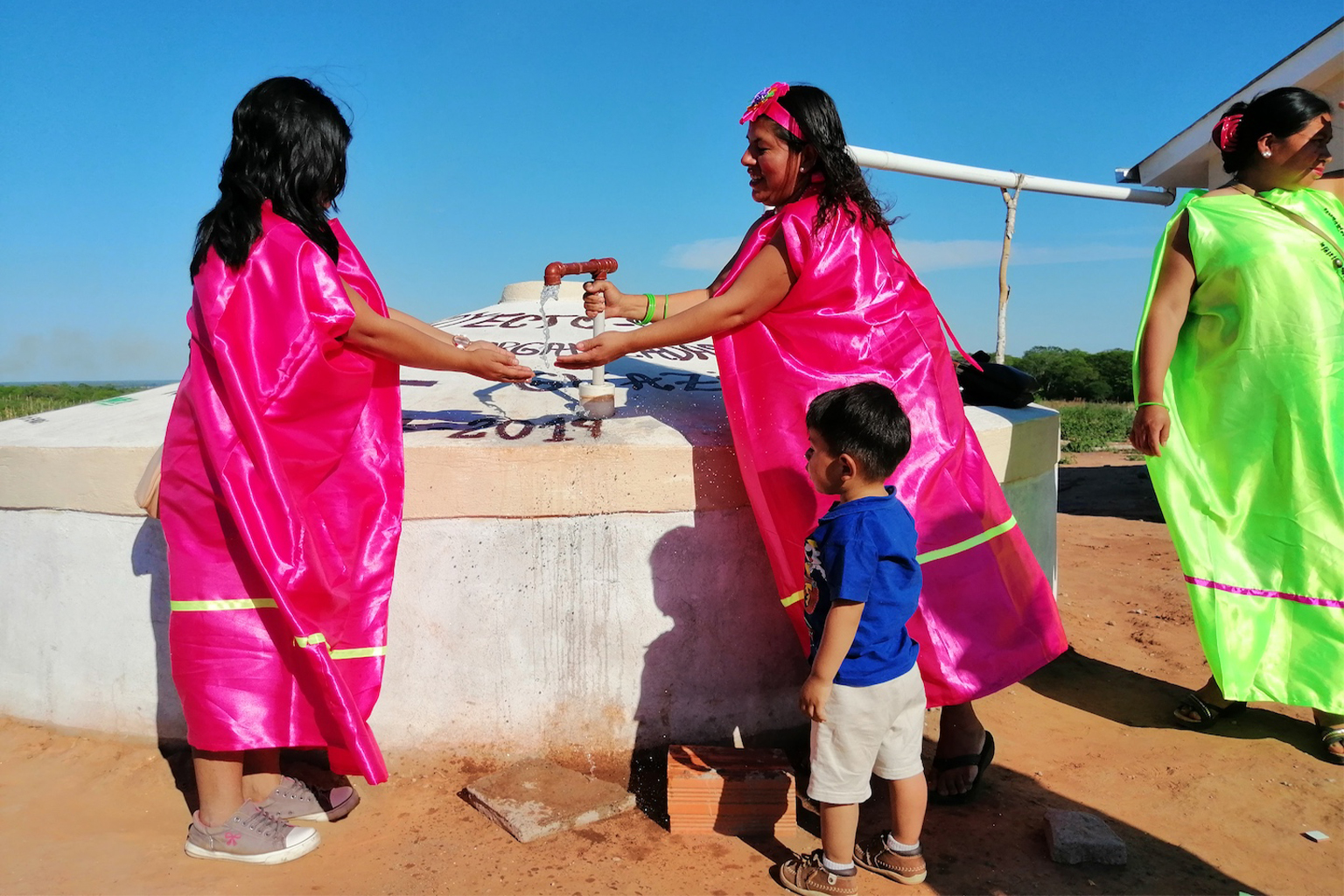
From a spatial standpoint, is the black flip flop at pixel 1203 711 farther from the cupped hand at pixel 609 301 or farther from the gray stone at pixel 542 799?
the cupped hand at pixel 609 301

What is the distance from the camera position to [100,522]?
3.12 metres

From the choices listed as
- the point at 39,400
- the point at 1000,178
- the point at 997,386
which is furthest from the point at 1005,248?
the point at 39,400

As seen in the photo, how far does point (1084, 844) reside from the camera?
8.25ft

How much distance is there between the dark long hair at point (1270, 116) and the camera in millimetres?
3180

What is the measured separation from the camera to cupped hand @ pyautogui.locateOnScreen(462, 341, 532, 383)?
8.65ft

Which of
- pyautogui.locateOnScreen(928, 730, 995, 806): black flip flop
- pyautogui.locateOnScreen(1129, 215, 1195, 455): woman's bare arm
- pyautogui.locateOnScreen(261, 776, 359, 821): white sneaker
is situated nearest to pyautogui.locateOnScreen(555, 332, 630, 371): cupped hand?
pyautogui.locateOnScreen(261, 776, 359, 821): white sneaker

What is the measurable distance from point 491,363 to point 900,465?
3.93 feet

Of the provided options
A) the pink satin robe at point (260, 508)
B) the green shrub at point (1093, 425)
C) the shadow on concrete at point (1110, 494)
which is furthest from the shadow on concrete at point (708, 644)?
the green shrub at point (1093, 425)

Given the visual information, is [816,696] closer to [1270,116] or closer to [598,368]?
[598,368]

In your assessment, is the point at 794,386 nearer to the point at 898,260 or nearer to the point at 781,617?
the point at 898,260

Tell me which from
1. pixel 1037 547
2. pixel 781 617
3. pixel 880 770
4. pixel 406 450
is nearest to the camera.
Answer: pixel 880 770

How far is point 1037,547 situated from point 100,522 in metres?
3.62

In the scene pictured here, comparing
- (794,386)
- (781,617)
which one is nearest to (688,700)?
(781,617)

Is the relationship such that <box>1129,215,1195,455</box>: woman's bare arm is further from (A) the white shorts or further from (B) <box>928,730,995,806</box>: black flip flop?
(A) the white shorts
